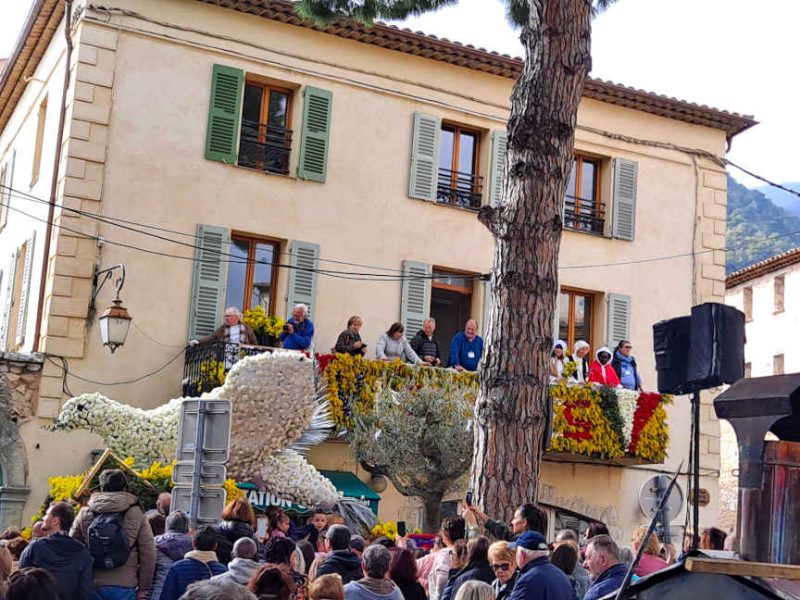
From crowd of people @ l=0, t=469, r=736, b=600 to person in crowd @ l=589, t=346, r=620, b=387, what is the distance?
42.3 ft

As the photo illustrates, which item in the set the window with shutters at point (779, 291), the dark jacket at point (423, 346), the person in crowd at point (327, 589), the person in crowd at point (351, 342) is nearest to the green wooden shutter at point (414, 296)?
the dark jacket at point (423, 346)

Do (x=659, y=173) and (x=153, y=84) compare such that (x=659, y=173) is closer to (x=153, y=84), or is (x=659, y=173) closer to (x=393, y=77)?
(x=393, y=77)

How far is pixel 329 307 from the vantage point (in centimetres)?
2189

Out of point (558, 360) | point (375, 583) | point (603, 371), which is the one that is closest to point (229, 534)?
point (375, 583)

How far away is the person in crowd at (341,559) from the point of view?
9.13 metres

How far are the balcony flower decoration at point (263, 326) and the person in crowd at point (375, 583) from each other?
1246 cm

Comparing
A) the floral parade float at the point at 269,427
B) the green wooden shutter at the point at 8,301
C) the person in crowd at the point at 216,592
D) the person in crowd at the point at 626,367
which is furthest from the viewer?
the green wooden shutter at the point at 8,301

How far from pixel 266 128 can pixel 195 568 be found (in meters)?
14.4

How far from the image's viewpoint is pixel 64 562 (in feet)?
27.0

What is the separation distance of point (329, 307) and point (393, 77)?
4.34 m

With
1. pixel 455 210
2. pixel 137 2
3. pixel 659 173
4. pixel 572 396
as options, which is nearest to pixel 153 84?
pixel 137 2

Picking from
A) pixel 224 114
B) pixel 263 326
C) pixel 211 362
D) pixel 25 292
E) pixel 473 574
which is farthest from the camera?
pixel 25 292

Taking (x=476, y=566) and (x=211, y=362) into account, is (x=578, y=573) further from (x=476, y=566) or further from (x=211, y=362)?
(x=211, y=362)

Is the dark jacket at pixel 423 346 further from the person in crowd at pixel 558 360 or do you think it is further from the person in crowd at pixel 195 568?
the person in crowd at pixel 195 568
